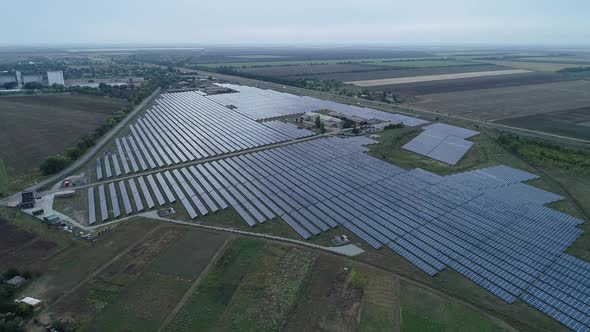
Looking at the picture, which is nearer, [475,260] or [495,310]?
[495,310]

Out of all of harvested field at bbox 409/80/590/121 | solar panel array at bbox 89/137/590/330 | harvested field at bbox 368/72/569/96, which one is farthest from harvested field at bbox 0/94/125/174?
harvested field at bbox 368/72/569/96

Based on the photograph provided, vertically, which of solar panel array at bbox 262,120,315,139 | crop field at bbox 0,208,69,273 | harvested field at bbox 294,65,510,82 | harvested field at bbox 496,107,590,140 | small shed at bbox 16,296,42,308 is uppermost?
harvested field at bbox 294,65,510,82

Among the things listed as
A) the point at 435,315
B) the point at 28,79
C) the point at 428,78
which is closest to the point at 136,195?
the point at 435,315

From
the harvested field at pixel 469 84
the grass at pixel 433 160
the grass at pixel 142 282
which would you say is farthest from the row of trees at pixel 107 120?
the harvested field at pixel 469 84

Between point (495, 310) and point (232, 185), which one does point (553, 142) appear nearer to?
point (495, 310)

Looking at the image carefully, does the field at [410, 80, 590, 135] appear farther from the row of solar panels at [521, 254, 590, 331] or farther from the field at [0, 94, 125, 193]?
the field at [0, 94, 125, 193]

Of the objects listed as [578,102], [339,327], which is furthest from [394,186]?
[578,102]
